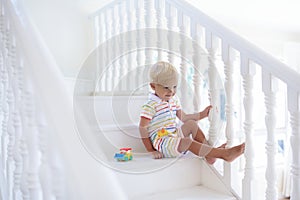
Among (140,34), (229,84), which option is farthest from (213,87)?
(140,34)

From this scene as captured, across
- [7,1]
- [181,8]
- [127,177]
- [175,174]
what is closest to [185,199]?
[175,174]

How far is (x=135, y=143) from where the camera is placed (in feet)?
5.61

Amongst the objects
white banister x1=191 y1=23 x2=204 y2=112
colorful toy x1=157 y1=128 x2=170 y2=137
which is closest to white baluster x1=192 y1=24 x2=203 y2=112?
white banister x1=191 y1=23 x2=204 y2=112

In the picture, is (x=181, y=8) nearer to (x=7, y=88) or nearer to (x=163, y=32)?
(x=163, y=32)

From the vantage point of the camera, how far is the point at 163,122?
1570mm

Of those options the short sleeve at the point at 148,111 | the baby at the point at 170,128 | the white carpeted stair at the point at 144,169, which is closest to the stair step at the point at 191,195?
the white carpeted stair at the point at 144,169

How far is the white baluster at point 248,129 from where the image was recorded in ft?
4.46

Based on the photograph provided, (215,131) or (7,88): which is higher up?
(7,88)

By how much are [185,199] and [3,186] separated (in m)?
0.86

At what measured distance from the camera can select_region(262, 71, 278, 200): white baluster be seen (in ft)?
4.18

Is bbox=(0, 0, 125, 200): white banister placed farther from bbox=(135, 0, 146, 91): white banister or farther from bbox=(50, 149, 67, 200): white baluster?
bbox=(135, 0, 146, 91): white banister

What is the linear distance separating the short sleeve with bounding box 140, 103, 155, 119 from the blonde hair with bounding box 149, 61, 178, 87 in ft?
0.52

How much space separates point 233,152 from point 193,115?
0.27 metres

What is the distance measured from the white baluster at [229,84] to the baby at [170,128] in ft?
0.23
